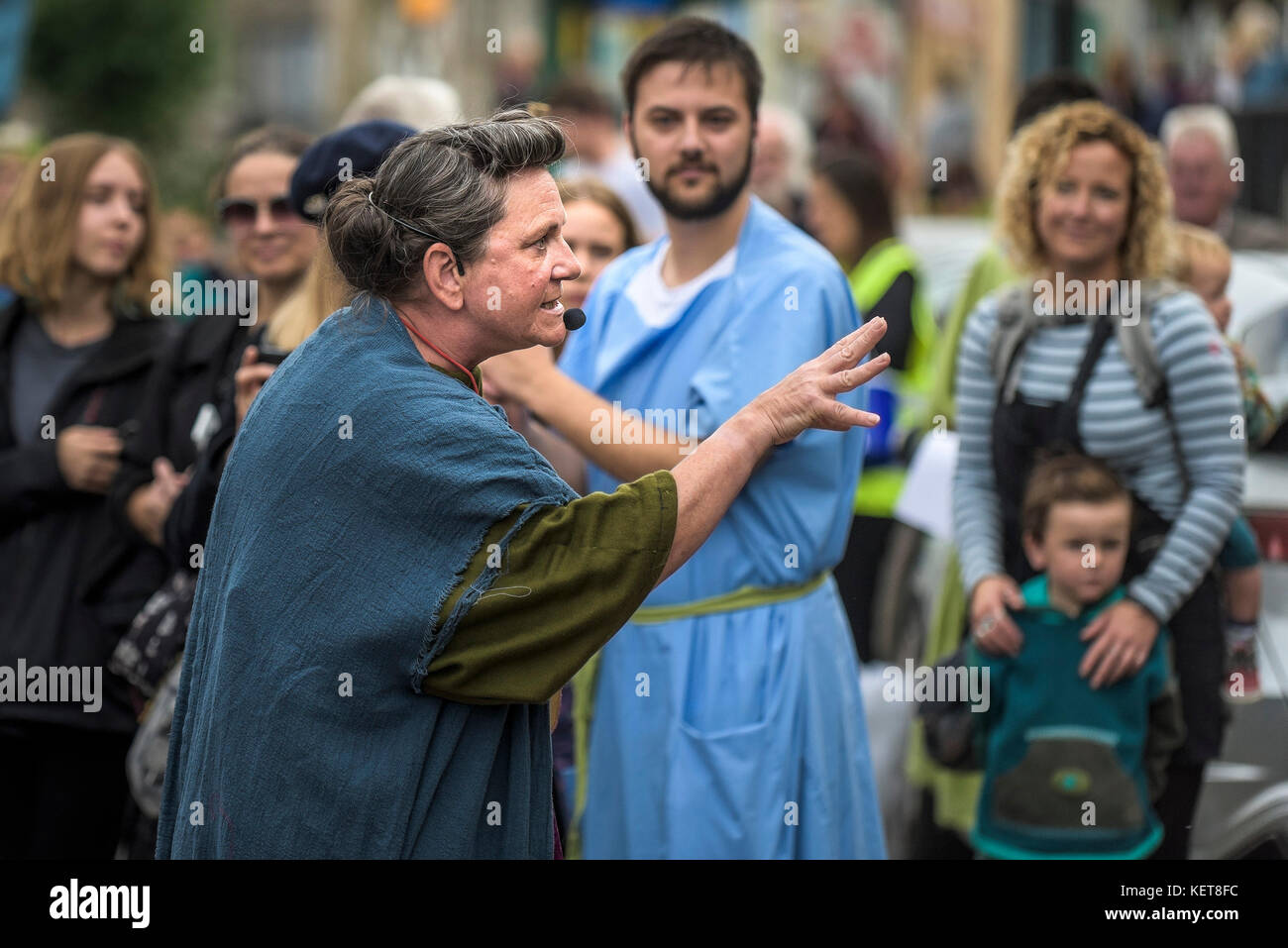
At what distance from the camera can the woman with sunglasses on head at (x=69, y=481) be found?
422cm

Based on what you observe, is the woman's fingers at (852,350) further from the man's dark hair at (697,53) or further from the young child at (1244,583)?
the young child at (1244,583)

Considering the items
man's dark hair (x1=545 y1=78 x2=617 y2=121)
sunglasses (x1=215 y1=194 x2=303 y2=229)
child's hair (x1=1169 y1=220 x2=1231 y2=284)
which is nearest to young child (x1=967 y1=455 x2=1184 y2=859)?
child's hair (x1=1169 y1=220 x2=1231 y2=284)

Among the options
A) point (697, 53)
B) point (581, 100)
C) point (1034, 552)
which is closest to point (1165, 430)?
point (1034, 552)

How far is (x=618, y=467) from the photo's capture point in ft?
11.1

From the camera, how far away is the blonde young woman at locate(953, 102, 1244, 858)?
3695 millimetres

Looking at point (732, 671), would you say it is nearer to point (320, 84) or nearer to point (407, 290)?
point (407, 290)

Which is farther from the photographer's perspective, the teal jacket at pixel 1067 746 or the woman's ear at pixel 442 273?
the teal jacket at pixel 1067 746

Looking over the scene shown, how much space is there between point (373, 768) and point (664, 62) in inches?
74.5

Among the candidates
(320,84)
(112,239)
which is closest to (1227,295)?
(112,239)

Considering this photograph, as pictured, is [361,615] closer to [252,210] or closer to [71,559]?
[252,210]

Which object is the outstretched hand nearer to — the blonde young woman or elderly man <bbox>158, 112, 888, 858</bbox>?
elderly man <bbox>158, 112, 888, 858</bbox>

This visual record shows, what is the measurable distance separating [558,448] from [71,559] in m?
1.41

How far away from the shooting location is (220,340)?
13.7ft

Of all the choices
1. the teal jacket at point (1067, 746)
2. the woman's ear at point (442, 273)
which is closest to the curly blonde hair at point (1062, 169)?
the teal jacket at point (1067, 746)
